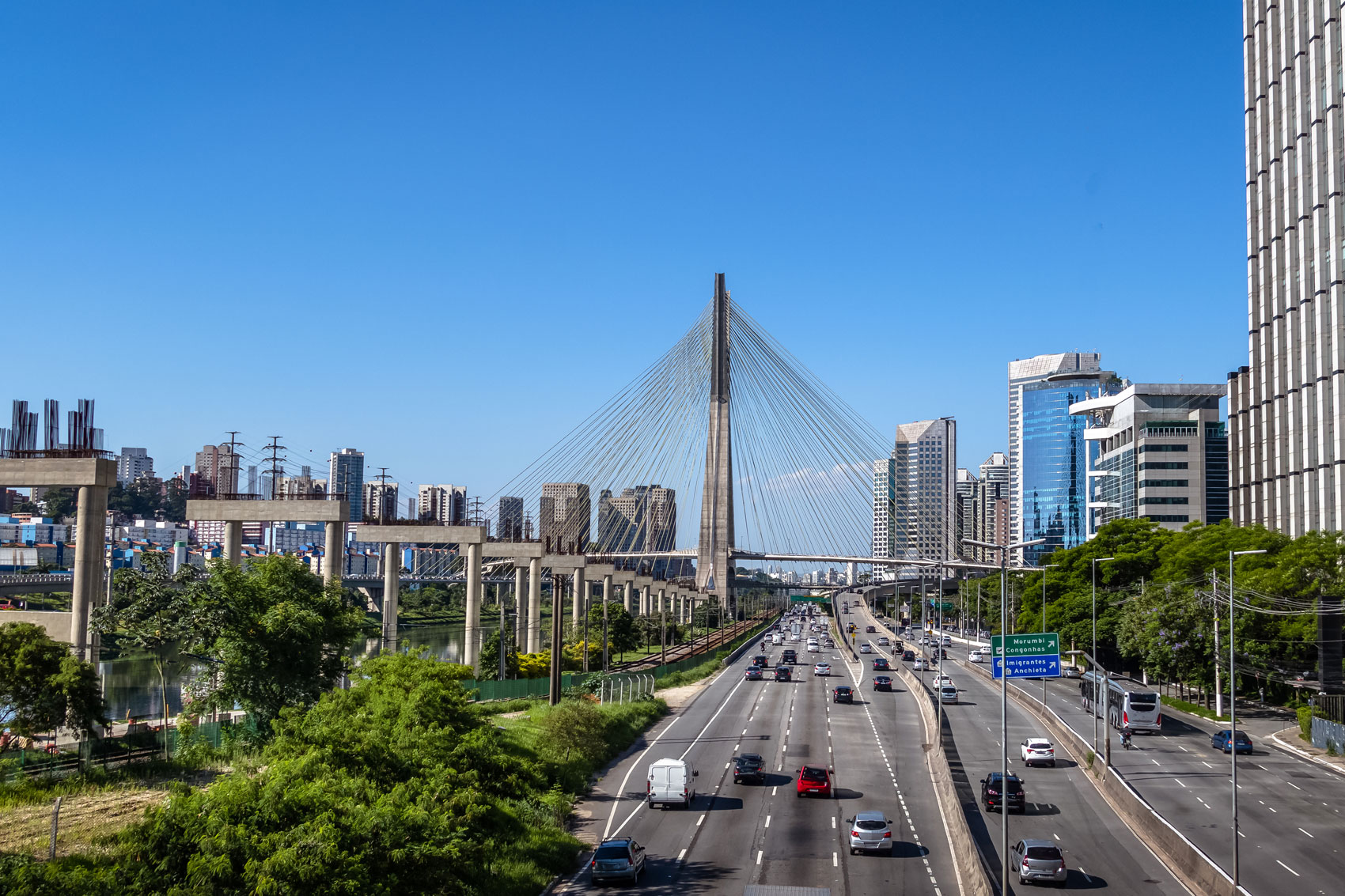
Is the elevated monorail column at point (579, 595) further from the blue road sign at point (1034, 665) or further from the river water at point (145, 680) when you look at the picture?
the blue road sign at point (1034, 665)

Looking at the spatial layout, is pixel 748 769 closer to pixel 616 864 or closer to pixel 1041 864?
pixel 1041 864

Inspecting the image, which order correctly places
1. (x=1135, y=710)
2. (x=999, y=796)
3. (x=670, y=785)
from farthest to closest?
1. (x=1135, y=710)
2. (x=670, y=785)
3. (x=999, y=796)

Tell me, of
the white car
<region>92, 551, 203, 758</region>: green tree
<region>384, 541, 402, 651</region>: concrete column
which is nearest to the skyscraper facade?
the white car

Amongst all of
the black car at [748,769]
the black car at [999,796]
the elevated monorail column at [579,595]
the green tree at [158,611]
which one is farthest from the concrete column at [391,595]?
the elevated monorail column at [579,595]

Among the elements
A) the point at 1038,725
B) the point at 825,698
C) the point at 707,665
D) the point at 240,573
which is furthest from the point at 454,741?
the point at 707,665

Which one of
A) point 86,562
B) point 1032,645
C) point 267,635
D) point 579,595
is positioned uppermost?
point 86,562

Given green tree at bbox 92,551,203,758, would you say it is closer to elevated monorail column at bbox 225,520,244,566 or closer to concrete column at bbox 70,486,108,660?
concrete column at bbox 70,486,108,660

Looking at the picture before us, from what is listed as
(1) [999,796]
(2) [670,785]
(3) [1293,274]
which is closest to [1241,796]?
(1) [999,796]
